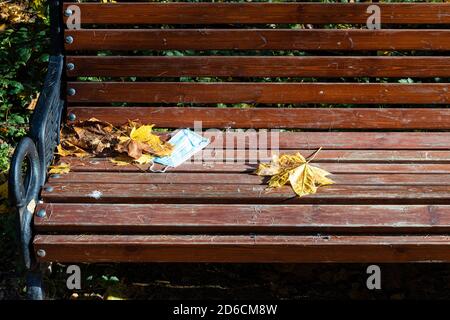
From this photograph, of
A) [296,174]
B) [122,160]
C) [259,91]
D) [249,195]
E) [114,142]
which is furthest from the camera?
[259,91]

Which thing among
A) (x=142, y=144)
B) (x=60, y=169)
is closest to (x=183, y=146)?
(x=142, y=144)

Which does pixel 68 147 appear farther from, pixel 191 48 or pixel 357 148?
pixel 357 148

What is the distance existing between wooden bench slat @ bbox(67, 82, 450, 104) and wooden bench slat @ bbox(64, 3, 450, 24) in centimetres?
31

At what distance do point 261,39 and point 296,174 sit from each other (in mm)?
766

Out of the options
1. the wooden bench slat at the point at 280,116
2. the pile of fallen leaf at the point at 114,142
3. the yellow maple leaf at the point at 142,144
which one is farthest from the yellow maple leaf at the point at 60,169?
the wooden bench slat at the point at 280,116

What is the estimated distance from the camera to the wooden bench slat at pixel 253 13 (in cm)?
366

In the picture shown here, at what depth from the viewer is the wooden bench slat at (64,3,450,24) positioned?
3.66 metres

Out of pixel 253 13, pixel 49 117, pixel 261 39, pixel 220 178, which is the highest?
pixel 253 13

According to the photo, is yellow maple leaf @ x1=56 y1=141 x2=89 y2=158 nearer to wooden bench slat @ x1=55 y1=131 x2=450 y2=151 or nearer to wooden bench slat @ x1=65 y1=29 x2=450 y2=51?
wooden bench slat @ x1=65 y1=29 x2=450 y2=51

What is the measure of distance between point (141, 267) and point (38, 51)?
1734 mm

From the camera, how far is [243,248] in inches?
119

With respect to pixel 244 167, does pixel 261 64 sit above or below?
above

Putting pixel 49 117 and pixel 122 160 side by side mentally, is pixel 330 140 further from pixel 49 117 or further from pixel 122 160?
pixel 49 117
